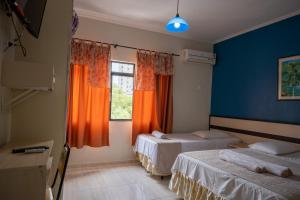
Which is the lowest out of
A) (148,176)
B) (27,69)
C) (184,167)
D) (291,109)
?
(148,176)

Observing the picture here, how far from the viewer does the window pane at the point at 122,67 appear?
373cm

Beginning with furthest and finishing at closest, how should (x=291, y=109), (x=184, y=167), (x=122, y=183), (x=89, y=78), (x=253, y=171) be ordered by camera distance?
(x=89, y=78)
(x=291, y=109)
(x=122, y=183)
(x=184, y=167)
(x=253, y=171)

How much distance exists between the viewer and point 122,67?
3809mm

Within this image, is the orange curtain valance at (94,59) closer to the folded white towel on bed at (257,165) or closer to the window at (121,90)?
the window at (121,90)

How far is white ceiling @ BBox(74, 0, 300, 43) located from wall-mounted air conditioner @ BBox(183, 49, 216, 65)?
0.46 m

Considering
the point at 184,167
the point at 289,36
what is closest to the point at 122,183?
the point at 184,167

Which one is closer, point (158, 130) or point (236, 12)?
point (236, 12)

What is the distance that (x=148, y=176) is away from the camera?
3184 mm

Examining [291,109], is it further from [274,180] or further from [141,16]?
[141,16]

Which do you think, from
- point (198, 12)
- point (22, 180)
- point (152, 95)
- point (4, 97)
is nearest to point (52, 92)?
point (4, 97)

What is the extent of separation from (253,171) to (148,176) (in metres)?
1.77

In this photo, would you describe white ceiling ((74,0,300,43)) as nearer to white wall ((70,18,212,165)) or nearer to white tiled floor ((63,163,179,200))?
white wall ((70,18,212,165))

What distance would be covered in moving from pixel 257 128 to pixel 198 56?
1.91m

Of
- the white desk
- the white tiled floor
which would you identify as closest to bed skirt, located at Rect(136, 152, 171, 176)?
the white tiled floor
